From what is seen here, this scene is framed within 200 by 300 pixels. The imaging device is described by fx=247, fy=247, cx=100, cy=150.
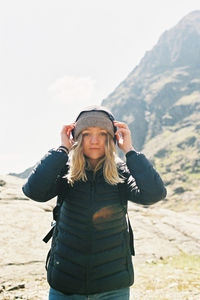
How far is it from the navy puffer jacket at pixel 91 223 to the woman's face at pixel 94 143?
1.13 feet

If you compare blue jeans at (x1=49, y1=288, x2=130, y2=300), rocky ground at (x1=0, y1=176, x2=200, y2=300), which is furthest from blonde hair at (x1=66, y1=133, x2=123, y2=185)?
rocky ground at (x1=0, y1=176, x2=200, y2=300)

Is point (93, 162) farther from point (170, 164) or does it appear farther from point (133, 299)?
point (170, 164)

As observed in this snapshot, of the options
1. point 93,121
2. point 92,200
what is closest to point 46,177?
point 92,200

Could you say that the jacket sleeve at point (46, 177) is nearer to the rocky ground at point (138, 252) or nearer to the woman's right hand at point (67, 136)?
the woman's right hand at point (67, 136)

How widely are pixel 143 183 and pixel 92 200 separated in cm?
84

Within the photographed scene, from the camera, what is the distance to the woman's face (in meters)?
4.30

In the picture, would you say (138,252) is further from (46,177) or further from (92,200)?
(46,177)

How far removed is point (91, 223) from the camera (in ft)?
12.1

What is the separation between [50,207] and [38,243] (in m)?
4.21

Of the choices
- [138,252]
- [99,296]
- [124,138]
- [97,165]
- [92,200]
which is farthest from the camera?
[138,252]

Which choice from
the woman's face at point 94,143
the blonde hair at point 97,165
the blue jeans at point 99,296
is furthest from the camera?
the woman's face at point 94,143

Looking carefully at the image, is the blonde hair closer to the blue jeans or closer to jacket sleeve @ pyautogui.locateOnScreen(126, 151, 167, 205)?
jacket sleeve @ pyautogui.locateOnScreen(126, 151, 167, 205)

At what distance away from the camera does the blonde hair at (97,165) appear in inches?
157

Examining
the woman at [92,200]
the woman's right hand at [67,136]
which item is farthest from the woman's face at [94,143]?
the woman's right hand at [67,136]
